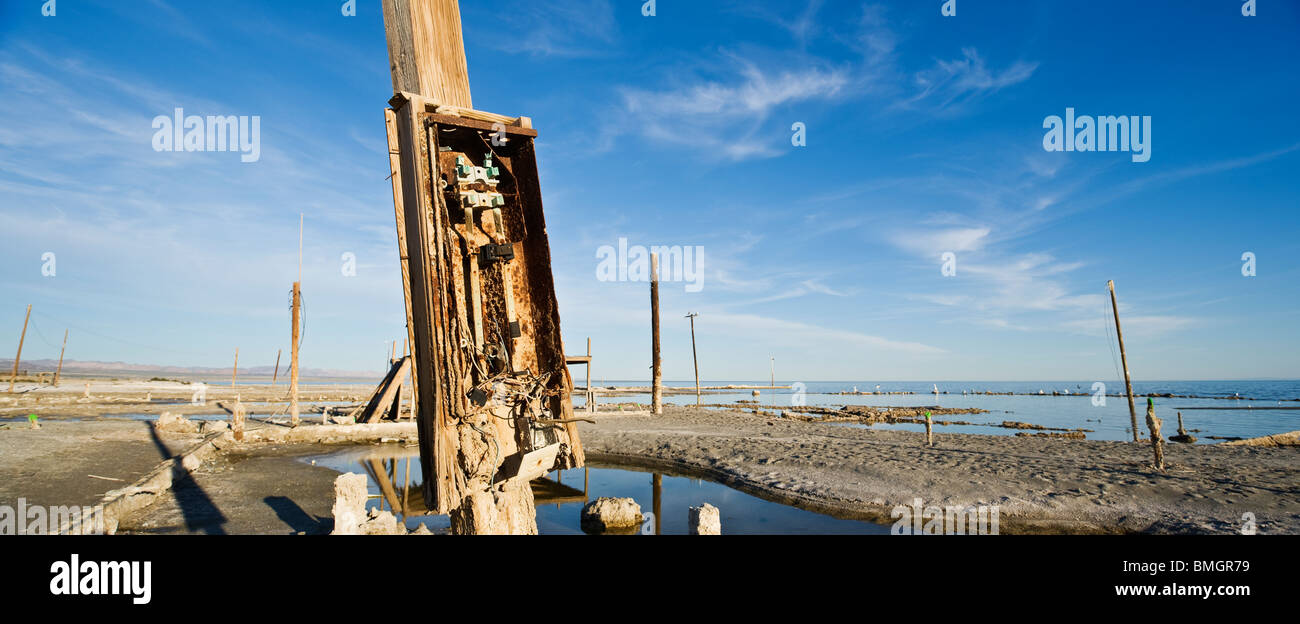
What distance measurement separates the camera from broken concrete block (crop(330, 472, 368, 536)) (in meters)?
7.56

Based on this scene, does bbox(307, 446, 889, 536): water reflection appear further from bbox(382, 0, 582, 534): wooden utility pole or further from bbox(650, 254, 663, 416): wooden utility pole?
bbox(650, 254, 663, 416): wooden utility pole

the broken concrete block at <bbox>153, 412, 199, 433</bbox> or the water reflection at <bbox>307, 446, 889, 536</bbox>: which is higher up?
the broken concrete block at <bbox>153, 412, 199, 433</bbox>

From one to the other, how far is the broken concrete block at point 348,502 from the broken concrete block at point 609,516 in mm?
3488

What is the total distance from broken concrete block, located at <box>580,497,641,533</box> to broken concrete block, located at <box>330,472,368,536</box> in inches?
137

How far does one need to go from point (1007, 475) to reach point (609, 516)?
871 centimetres

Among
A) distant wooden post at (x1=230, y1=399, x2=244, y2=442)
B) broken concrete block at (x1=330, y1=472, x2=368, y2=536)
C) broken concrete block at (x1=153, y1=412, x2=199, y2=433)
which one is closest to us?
broken concrete block at (x1=330, y1=472, x2=368, y2=536)

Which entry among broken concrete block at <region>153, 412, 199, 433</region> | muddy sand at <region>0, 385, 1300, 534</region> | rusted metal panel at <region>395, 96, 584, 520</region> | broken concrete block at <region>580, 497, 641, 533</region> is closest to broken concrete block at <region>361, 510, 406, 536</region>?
muddy sand at <region>0, 385, 1300, 534</region>

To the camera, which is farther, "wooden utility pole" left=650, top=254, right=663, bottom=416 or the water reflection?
"wooden utility pole" left=650, top=254, right=663, bottom=416

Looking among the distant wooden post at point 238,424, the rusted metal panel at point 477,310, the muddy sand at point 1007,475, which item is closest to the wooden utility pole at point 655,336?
the muddy sand at point 1007,475

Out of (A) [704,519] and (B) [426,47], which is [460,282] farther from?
(A) [704,519]
